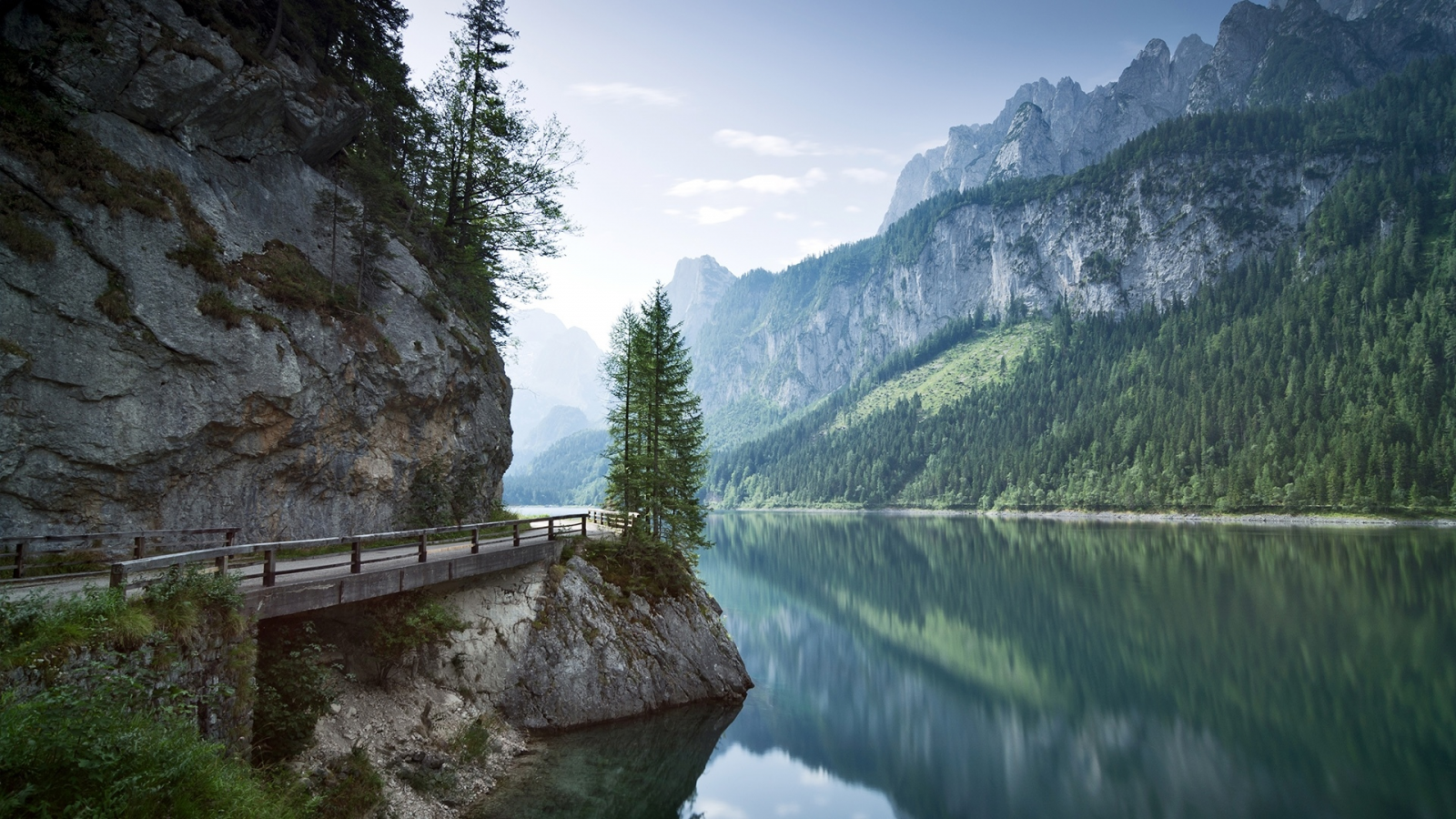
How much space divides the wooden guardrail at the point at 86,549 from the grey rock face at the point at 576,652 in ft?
22.8

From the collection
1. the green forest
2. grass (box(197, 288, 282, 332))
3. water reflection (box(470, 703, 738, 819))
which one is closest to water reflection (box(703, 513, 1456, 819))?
water reflection (box(470, 703, 738, 819))

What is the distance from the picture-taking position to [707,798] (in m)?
19.6

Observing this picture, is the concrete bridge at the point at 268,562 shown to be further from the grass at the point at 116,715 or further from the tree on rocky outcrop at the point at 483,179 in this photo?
the tree on rocky outcrop at the point at 483,179

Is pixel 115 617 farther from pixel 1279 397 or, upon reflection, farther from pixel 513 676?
pixel 1279 397

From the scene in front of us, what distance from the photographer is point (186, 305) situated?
752 inches

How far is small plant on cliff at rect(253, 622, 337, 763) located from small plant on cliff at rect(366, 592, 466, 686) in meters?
2.45

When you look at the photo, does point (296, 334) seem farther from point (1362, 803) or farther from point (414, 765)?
point (1362, 803)

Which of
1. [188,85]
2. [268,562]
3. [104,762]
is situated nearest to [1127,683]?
[268,562]

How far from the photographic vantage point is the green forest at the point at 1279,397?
100 metres

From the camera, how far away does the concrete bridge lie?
13.0 m

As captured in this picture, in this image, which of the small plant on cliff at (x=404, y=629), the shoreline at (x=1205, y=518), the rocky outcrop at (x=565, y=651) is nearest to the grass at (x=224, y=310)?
the rocky outcrop at (x=565, y=651)

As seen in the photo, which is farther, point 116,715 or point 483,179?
point 483,179

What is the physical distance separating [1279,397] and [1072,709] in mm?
132044

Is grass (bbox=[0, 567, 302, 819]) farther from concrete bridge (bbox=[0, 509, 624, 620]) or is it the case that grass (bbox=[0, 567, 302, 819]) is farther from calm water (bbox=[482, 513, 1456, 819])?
calm water (bbox=[482, 513, 1456, 819])
